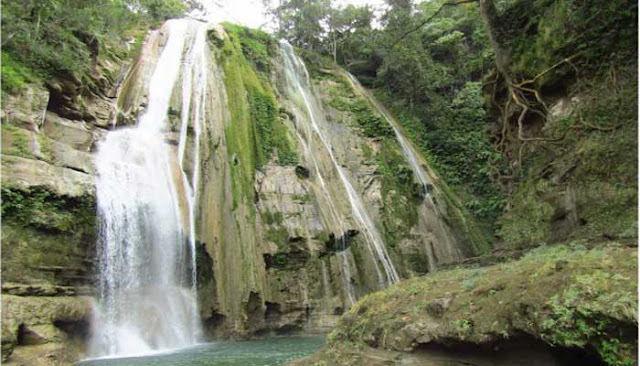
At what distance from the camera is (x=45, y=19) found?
14297 millimetres

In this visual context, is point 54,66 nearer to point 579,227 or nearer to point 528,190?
point 528,190

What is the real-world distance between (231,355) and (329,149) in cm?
1147

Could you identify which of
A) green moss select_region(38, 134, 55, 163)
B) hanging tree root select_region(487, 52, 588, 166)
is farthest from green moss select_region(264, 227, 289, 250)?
hanging tree root select_region(487, 52, 588, 166)

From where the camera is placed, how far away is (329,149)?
66.0ft

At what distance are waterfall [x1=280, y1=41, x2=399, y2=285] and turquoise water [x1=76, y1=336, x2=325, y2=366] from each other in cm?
479

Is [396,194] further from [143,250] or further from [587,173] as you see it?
[587,173]

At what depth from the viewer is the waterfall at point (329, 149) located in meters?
16.7

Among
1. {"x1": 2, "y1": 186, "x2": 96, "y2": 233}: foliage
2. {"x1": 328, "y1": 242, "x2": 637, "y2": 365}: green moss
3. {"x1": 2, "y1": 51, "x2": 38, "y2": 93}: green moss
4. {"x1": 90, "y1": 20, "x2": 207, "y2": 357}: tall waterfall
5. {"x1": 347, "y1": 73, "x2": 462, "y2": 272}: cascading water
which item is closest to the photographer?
{"x1": 328, "y1": 242, "x2": 637, "y2": 365}: green moss

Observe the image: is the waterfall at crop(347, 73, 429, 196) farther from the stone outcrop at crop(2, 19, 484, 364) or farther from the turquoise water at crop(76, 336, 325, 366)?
the turquoise water at crop(76, 336, 325, 366)

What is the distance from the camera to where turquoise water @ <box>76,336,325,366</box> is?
30.0ft

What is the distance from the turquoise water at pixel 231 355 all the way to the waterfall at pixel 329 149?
4789mm

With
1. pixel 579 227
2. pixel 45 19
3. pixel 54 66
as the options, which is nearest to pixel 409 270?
pixel 579 227

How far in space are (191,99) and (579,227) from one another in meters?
13.9

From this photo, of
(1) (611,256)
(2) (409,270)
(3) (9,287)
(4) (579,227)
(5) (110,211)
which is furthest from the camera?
(2) (409,270)
